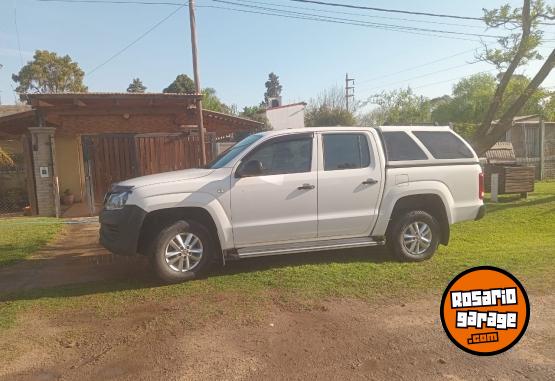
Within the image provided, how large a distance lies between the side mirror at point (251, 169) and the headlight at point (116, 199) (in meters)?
1.34

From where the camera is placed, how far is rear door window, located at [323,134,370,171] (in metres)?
5.40

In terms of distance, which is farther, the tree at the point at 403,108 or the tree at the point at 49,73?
the tree at the point at 49,73

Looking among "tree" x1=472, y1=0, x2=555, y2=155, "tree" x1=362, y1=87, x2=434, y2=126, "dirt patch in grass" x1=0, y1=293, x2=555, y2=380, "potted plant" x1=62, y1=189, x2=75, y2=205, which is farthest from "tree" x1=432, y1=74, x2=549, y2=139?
"dirt patch in grass" x1=0, y1=293, x2=555, y2=380

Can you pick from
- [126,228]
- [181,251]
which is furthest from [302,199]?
[126,228]

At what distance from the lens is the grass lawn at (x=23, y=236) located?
6746mm

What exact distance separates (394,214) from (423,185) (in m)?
0.55

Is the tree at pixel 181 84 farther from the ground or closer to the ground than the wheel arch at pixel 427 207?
farther from the ground

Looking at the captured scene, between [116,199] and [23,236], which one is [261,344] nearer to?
[116,199]

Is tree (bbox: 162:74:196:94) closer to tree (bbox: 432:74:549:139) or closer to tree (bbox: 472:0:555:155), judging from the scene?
tree (bbox: 432:74:549:139)

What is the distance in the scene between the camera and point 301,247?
5.27 m

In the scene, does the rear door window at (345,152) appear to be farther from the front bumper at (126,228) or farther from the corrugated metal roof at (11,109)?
the corrugated metal roof at (11,109)

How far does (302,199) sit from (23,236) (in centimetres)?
607

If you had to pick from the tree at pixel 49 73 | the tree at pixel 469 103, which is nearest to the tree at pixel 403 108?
the tree at pixel 469 103

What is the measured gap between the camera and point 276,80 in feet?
309
